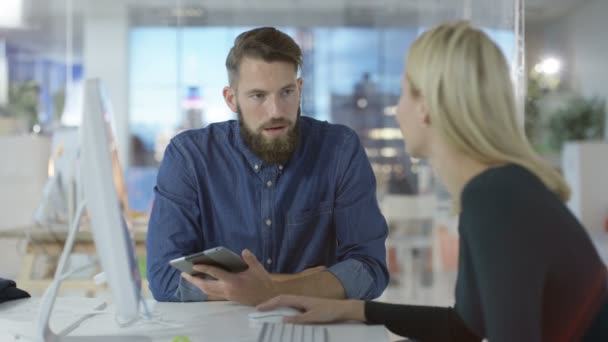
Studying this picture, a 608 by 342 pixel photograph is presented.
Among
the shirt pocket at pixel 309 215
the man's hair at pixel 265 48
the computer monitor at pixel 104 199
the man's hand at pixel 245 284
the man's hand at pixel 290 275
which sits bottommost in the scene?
the man's hand at pixel 290 275

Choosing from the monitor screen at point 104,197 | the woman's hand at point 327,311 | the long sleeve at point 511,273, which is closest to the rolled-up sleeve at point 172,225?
the woman's hand at point 327,311

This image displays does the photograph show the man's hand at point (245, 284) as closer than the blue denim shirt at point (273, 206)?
Yes

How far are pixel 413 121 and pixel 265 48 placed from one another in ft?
2.67

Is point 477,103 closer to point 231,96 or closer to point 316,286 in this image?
point 316,286

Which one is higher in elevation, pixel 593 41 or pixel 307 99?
pixel 593 41

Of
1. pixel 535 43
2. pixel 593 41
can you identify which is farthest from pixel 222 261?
pixel 593 41

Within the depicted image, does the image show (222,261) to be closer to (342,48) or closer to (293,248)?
(293,248)

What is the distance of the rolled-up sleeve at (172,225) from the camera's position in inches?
71.9

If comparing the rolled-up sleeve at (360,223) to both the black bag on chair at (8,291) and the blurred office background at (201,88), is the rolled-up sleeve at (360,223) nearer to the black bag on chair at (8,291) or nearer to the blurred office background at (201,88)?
the black bag on chair at (8,291)

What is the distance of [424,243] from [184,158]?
13.7 feet

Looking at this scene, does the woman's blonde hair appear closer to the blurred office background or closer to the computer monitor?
the computer monitor

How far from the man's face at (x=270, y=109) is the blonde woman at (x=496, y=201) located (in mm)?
Answer: 713

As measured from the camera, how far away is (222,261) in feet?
4.90

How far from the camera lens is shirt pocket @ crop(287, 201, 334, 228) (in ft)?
6.40
